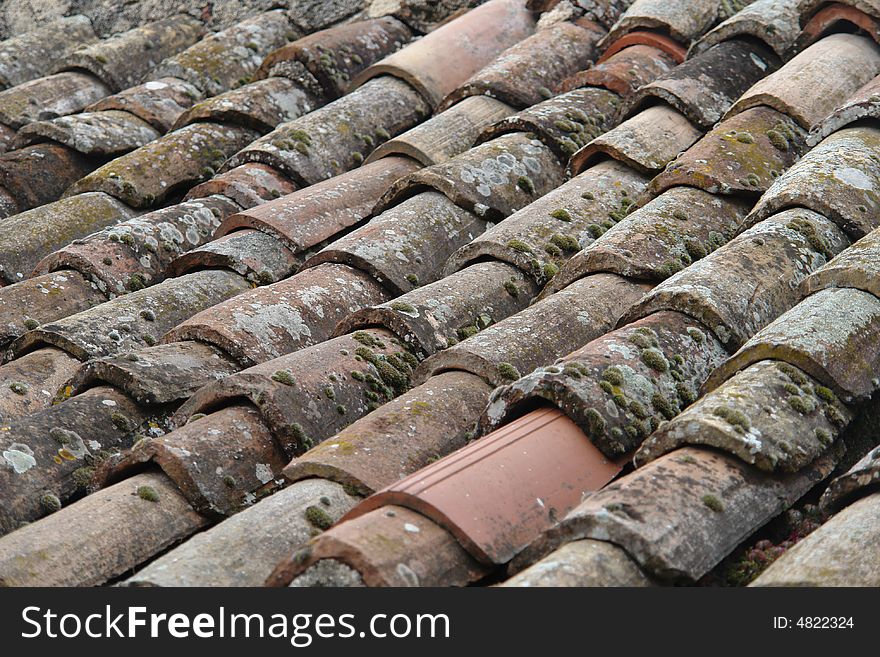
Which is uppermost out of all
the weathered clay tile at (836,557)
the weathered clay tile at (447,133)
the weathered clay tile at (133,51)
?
the weathered clay tile at (133,51)

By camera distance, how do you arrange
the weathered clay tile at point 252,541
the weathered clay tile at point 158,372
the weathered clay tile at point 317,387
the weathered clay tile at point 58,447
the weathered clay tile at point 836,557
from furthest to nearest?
1. the weathered clay tile at point 158,372
2. the weathered clay tile at point 317,387
3. the weathered clay tile at point 58,447
4. the weathered clay tile at point 252,541
5. the weathered clay tile at point 836,557

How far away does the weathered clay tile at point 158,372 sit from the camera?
4.54 metres

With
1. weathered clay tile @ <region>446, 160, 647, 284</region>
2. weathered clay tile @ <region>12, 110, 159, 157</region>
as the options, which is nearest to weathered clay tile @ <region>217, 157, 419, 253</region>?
weathered clay tile @ <region>446, 160, 647, 284</region>

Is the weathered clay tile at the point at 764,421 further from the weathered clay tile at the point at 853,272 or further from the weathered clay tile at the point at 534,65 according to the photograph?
the weathered clay tile at the point at 534,65

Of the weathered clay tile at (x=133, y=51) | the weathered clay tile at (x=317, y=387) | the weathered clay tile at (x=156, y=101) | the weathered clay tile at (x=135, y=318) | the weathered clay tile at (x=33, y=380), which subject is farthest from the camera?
the weathered clay tile at (x=133, y=51)

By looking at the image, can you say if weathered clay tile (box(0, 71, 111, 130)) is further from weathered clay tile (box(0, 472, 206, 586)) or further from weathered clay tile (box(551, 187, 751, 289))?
weathered clay tile (box(0, 472, 206, 586))

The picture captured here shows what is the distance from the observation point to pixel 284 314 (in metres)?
5.03

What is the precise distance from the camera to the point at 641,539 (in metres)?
3.23

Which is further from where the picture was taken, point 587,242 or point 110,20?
point 110,20

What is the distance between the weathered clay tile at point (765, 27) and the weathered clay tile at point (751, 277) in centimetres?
223

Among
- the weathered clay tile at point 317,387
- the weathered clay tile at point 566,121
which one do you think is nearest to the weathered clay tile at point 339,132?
the weathered clay tile at point 566,121
